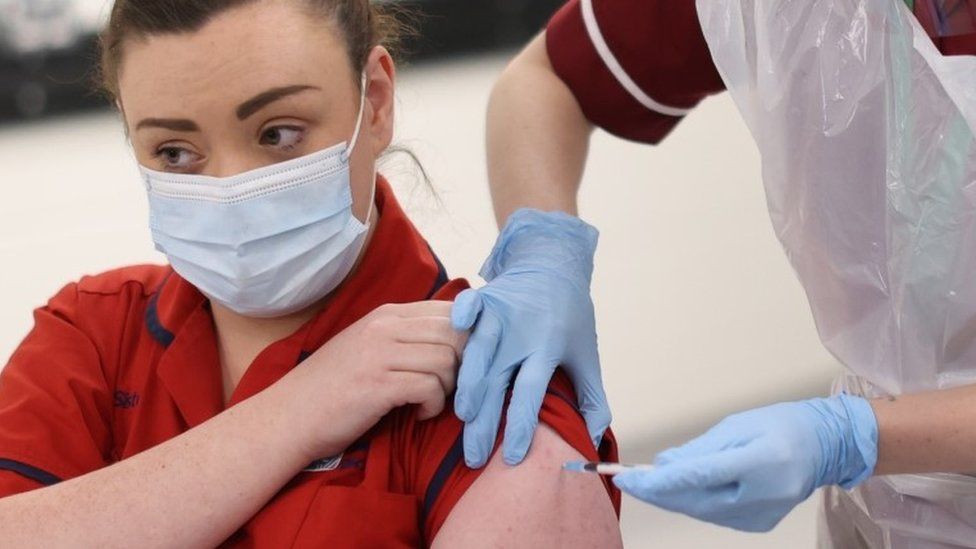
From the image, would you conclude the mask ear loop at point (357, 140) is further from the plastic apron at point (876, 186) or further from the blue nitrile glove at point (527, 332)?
the plastic apron at point (876, 186)

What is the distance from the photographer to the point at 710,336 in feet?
11.4

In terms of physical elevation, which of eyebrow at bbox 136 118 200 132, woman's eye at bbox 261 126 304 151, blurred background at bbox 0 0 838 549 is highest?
eyebrow at bbox 136 118 200 132

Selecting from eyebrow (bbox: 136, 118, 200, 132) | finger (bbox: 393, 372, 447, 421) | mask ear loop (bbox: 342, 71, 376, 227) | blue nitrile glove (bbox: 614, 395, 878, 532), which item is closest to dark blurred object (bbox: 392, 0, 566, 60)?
mask ear loop (bbox: 342, 71, 376, 227)

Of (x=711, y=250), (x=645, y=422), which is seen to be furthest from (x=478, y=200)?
(x=645, y=422)

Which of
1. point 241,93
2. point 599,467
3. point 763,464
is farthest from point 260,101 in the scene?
point 763,464

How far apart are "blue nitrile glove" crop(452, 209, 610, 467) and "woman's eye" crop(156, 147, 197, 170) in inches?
13.5

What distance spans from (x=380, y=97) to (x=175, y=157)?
260 mm

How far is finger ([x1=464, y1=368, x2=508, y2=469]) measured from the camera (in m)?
1.43

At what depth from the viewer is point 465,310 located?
149cm

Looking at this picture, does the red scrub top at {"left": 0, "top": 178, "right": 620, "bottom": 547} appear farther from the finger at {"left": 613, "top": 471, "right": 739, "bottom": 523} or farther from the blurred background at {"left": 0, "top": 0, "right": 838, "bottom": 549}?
the blurred background at {"left": 0, "top": 0, "right": 838, "bottom": 549}

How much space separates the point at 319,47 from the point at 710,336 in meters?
2.12

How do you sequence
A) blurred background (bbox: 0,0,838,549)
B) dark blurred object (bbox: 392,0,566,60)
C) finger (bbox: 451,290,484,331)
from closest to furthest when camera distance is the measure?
finger (bbox: 451,290,484,331), blurred background (bbox: 0,0,838,549), dark blurred object (bbox: 392,0,566,60)

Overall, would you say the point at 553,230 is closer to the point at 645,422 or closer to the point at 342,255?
the point at 342,255

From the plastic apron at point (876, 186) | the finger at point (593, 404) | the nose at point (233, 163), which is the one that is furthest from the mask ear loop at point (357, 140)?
the plastic apron at point (876, 186)
